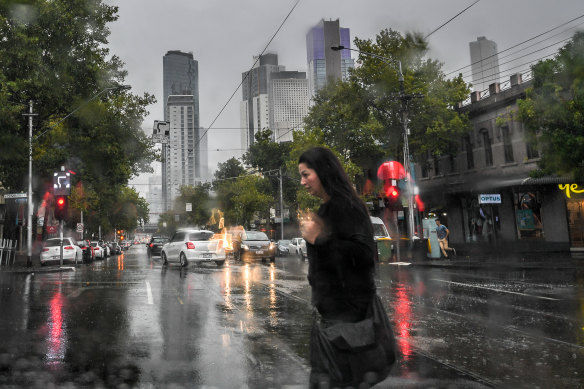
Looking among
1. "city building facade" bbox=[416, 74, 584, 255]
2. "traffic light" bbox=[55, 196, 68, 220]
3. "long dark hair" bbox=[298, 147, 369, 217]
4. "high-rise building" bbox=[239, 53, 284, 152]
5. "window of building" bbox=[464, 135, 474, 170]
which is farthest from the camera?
"high-rise building" bbox=[239, 53, 284, 152]

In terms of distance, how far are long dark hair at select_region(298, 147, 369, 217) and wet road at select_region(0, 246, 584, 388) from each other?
8.32 ft

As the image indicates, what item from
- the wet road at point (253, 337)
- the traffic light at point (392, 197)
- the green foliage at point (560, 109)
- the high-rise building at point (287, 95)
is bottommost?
the wet road at point (253, 337)

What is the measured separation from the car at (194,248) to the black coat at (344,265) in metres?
18.8

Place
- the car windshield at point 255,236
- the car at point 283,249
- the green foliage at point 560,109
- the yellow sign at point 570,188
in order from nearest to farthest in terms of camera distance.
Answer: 1. the green foliage at point 560,109
2. the yellow sign at point 570,188
3. the car windshield at point 255,236
4. the car at point 283,249

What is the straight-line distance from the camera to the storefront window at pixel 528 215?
25.9 metres

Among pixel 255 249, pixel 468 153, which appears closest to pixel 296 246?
pixel 255 249

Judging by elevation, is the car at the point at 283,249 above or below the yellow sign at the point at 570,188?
below

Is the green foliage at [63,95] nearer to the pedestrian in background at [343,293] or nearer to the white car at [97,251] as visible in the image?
the white car at [97,251]

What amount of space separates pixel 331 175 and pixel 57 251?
27.0 metres

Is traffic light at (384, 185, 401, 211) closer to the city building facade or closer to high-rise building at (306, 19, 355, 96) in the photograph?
the city building facade

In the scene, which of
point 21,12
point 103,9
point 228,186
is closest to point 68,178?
point 21,12

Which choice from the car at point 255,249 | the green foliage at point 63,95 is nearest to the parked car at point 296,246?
the car at point 255,249

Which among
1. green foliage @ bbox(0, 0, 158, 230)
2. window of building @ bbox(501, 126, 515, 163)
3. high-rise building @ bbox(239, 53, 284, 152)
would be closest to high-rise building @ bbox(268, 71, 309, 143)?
high-rise building @ bbox(239, 53, 284, 152)

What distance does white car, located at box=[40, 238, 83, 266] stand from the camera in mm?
26141
